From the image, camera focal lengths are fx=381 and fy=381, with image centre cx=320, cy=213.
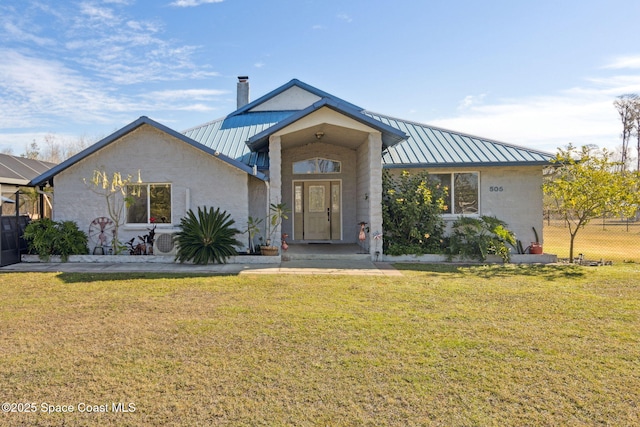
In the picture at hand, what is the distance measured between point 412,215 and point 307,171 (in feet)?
15.4

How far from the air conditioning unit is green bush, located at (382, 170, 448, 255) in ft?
20.0

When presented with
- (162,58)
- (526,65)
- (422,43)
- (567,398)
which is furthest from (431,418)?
(162,58)

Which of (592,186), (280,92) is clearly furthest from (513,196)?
(280,92)

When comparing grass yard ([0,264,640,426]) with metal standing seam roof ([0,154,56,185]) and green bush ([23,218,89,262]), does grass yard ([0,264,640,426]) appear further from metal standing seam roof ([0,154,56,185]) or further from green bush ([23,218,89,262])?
metal standing seam roof ([0,154,56,185])

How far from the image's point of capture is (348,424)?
2.92m

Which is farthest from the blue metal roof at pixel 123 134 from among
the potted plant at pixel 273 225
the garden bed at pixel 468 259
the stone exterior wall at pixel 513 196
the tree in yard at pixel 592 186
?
the tree in yard at pixel 592 186

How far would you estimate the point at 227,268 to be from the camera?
31.4 feet

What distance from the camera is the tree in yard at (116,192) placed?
35.3 ft

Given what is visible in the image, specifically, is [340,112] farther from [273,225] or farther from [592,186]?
[592,186]

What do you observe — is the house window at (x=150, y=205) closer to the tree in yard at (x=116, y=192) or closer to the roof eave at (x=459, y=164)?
the tree in yard at (x=116, y=192)

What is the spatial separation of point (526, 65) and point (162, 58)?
1292 cm

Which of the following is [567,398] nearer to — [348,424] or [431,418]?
[431,418]

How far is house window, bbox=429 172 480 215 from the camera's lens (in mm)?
12484

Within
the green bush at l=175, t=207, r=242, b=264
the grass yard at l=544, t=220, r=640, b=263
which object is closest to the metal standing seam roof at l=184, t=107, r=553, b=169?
the green bush at l=175, t=207, r=242, b=264
